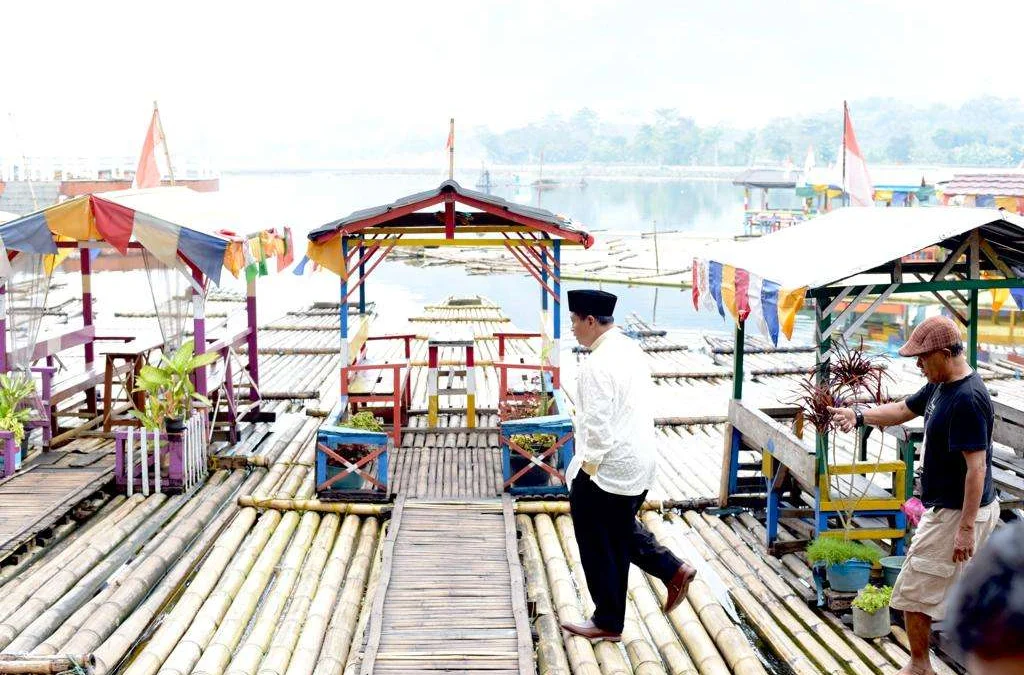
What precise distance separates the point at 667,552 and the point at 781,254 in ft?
9.73

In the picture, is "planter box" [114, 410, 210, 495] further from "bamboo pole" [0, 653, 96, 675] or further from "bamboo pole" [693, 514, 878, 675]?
"bamboo pole" [693, 514, 878, 675]

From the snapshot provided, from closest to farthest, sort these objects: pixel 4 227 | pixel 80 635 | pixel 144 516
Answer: pixel 80 635
pixel 144 516
pixel 4 227

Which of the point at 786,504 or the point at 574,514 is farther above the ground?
the point at 574,514

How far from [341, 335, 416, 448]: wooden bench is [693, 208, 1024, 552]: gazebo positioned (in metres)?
2.94

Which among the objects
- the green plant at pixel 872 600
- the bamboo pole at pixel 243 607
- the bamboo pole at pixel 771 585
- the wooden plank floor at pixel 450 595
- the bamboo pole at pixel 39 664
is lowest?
the bamboo pole at pixel 771 585

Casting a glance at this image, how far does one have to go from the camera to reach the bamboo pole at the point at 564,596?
225 inches

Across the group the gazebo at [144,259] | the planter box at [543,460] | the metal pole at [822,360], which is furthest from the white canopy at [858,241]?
the gazebo at [144,259]

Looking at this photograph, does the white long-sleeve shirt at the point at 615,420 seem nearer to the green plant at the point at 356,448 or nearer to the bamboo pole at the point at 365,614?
the bamboo pole at the point at 365,614

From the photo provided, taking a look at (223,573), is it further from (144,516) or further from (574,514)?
(574,514)

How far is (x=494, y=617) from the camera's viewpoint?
6.12 meters

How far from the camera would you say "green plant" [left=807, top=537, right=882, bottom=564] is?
644 centimetres

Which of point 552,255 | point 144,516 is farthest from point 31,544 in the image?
point 552,255

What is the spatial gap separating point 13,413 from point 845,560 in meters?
6.87

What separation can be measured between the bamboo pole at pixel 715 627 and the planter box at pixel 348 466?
2453mm
